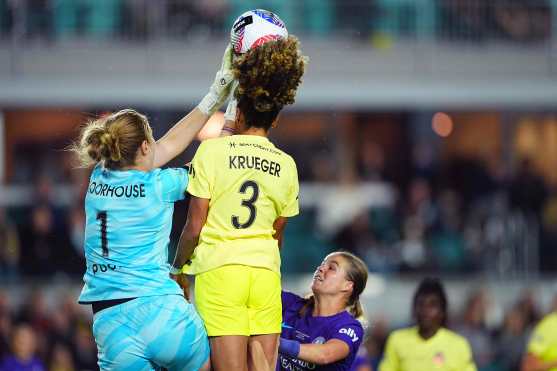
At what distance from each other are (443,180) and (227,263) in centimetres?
1295

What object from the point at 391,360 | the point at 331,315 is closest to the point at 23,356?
the point at 391,360

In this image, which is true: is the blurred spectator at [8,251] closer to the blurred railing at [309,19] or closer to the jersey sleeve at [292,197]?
the blurred railing at [309,19]

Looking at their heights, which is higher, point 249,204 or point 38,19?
point 38,19

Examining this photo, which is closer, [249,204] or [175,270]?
[249,204]

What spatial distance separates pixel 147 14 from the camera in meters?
19.0

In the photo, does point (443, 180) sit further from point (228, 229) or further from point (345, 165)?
point (228, 229)

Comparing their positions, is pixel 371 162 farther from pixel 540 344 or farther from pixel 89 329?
pixel 540 344

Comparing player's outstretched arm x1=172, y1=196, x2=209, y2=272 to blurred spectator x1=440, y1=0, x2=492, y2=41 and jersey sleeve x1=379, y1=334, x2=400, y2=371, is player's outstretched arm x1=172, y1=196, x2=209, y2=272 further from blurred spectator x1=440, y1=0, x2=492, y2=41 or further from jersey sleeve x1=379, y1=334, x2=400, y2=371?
blurred spectator x1=440, y1=0, x2=492, y2=41

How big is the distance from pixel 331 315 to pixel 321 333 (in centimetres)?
16

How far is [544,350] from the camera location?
30.9 ft

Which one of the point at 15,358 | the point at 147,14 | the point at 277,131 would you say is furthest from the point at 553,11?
the point at 15,358

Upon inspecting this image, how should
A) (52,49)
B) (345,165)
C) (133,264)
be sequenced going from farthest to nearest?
(345,165), (52,49), (133,264)

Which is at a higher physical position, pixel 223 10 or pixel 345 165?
pixel 223 10

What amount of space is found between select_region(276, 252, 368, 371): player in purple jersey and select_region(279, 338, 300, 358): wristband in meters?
0.21
